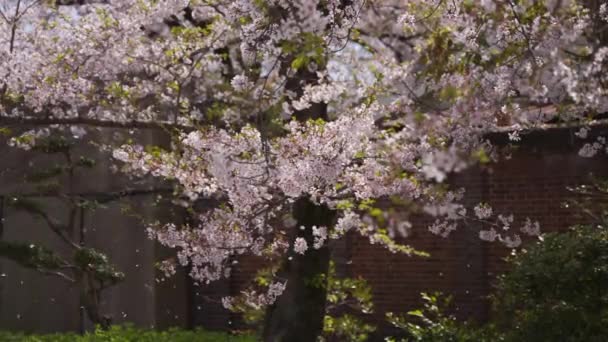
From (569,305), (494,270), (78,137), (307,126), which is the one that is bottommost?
(569,305)

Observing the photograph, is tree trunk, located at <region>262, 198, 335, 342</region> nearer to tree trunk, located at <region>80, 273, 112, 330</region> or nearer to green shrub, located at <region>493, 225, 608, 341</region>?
green shrub, located at <region>493, 225, 608, 341</region>

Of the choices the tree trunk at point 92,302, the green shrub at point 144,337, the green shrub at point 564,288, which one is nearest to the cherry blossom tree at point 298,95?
the green shrub at point 144,337

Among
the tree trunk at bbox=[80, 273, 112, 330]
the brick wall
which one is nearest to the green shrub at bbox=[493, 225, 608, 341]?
the brick wall

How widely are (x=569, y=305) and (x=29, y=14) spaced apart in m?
6.11

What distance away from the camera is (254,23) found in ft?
21.3

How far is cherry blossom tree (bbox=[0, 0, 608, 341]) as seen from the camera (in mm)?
6414

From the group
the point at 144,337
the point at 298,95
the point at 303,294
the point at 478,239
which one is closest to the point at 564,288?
the point at 303,294

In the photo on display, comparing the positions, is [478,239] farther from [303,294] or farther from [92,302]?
[92,302]

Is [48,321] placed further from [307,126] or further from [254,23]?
[254,23]

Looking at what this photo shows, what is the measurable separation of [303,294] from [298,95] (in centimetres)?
181

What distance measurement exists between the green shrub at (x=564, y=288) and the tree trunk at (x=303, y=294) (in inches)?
71.2

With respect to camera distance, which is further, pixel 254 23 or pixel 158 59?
pixel 158 59

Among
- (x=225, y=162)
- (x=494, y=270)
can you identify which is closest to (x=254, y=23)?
(x=225, y=162)

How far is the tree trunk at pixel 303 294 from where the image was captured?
929cm
